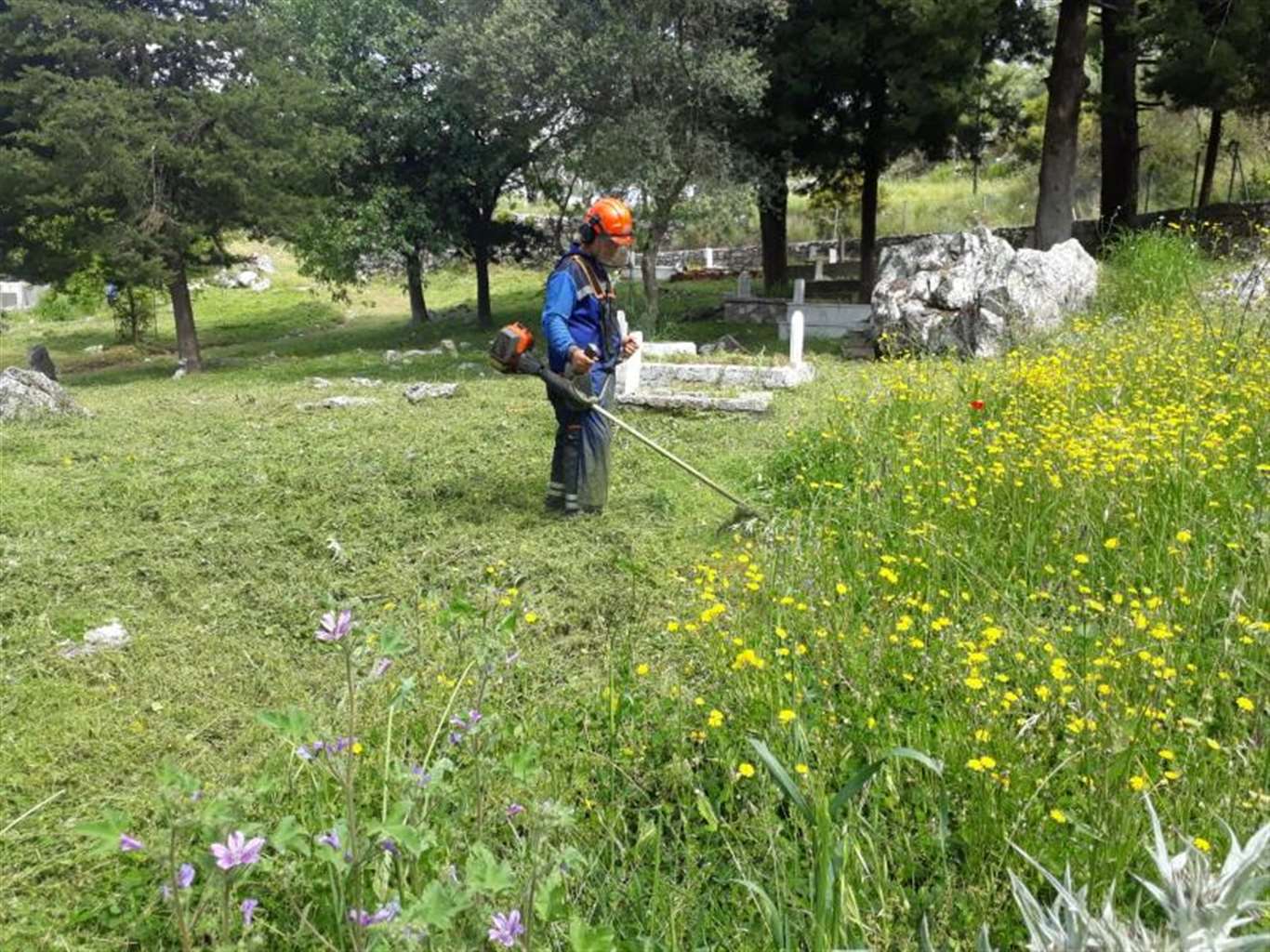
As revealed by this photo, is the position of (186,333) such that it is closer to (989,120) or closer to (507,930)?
(989,120)

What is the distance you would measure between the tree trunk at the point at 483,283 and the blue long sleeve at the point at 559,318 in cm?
1664

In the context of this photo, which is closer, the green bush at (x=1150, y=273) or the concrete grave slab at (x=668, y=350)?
the green bush at (x=1150, y=273)

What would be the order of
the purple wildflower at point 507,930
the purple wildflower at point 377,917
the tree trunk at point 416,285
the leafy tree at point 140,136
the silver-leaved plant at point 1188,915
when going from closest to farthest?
the silver-leaved plant at point 1188,915 → the purple wildflower at point 507,930 → the purple wildflower at point 377,917 → the leafy tree at point 140,136 → the tree trunk at point 416,285

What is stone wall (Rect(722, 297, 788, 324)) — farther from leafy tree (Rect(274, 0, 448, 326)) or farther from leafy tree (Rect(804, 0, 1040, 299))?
leafy tree (Rect(274, 0, 448, 326))

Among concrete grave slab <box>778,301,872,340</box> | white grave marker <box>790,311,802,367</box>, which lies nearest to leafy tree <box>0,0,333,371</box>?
concrete grave slab <box>778,301,872,340</box>

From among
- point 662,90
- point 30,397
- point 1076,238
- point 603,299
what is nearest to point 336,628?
point 603,299

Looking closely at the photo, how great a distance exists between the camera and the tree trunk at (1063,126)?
14594 millimetres

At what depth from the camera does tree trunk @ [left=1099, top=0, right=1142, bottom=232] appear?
16.9 metres

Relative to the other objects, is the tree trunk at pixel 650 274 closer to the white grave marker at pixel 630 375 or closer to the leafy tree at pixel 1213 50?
the white grave marker at pixel 630 375

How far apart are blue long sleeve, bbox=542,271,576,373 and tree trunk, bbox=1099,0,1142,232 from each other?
14363 mm

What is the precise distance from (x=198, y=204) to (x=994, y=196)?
84.0 feet

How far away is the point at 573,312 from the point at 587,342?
0.66 ft

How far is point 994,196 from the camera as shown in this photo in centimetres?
3173

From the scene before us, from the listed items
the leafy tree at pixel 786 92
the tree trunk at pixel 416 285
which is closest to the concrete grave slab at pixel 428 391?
the leafy tree at pixel 786 92
